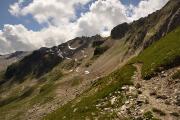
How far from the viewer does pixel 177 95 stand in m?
45.9

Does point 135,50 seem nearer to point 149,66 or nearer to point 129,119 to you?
point 149,66

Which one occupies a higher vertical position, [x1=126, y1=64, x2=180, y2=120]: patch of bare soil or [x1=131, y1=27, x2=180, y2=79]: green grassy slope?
[x1=131, y1=27, x2=180, y2=79]: green grassy slope

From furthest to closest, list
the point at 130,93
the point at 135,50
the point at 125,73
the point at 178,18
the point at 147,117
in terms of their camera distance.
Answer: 1. the point at 135,50
2. the point at 178,18
3. the point at 125,73
4. the point at 130,93
5. the point at 147,117

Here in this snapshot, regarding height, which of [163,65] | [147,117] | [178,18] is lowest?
[147,117]

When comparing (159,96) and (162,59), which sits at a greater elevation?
(162,59)

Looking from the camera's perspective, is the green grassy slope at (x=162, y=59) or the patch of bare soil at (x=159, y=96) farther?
the green grassy slope at (x=162, y=59)

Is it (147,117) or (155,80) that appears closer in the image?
(147,117)

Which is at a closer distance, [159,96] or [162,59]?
[159,96]

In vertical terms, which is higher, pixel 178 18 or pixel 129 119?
pixel 178 18

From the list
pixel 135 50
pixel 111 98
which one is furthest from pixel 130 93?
pixel 135 50

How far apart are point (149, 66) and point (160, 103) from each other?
604 inches

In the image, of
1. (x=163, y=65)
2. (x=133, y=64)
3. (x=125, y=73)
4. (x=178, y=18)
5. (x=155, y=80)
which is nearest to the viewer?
(x=155, y=80)

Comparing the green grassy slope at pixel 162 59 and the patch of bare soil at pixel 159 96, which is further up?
the green grassy slope at pixel 162 59

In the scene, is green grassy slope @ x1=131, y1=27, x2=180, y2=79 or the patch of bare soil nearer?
the patch of bare soil
